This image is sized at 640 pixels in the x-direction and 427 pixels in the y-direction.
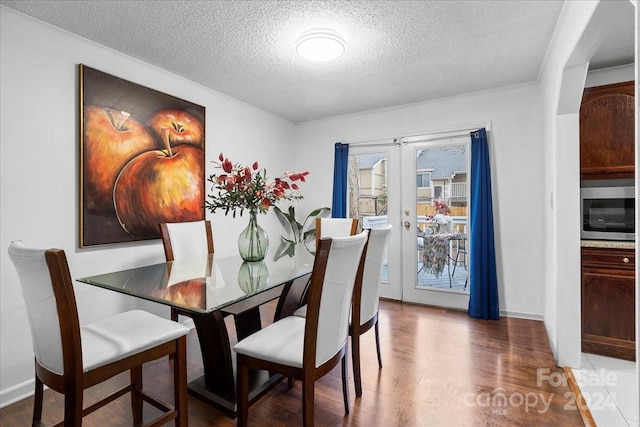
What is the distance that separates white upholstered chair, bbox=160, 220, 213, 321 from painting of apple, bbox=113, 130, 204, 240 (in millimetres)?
291

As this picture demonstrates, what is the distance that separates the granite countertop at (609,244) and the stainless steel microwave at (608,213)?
0.17ft

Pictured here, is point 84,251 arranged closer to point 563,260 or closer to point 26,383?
point 26,383

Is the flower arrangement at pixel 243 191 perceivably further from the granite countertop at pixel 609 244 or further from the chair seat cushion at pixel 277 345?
the granite countertop at pixel 609 244

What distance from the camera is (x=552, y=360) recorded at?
2.44 metres

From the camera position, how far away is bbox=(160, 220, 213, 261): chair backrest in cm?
250

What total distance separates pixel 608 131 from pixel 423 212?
184cm

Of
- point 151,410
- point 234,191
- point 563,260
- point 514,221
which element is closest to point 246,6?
point 234,191

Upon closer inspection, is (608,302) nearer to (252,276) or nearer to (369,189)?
(369,189)

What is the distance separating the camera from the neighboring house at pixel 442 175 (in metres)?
3.74

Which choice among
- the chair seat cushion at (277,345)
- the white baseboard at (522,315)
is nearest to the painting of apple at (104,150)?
the chair seat cushion at (277,345)

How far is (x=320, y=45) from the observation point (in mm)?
2311

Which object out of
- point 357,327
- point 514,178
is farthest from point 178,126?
point 514,178

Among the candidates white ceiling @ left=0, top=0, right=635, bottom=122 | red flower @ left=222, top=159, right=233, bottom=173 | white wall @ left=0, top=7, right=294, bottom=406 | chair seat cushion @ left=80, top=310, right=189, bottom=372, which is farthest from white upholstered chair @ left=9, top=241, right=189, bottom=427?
white ceiling @ left=0, top=0, right=635, bottom=122

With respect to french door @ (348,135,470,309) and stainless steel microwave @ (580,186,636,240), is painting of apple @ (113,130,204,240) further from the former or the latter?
stainless steel microwave @ (580,186,636,240)
